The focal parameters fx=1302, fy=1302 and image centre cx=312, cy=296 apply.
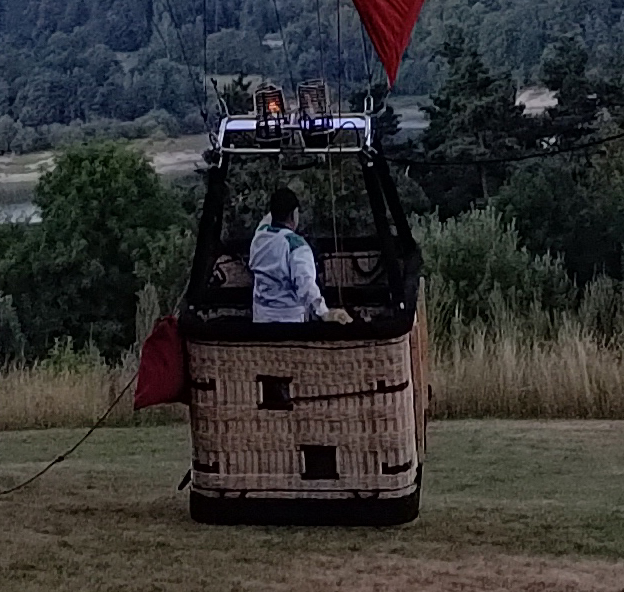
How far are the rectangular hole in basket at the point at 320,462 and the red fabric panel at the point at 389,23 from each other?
0.84 m

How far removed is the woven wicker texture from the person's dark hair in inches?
13.3

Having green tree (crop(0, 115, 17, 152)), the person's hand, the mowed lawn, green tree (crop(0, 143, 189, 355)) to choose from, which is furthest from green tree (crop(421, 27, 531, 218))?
the person's hand

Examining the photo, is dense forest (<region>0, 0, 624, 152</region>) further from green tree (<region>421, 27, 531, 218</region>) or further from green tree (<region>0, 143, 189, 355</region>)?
green tree (<region>0, 143, 189, 355</region>)

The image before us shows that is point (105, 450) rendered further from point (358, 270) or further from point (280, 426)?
point (280, 426)

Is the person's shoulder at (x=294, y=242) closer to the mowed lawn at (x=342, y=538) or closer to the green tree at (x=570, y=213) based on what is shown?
the mowed lawn at (x=342, y=538)

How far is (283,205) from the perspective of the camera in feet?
8.87

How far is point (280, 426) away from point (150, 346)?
30cm

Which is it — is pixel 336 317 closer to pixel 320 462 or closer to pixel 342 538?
pixel 320 462

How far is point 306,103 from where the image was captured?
8.71 feet

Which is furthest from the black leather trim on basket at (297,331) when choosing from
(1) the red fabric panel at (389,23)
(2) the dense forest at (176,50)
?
(2) the dense forest at (176,50)

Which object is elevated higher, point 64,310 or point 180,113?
point 180,113

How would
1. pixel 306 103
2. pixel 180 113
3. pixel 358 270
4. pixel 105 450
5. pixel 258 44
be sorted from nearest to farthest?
pixel 306 103, pixel 358 270, pixel 105 450, pixel 258 44, pixel 180 113

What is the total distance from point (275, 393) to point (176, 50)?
18.5ft

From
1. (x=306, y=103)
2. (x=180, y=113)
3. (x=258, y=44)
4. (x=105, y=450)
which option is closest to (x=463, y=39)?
(x=180, y=113)
